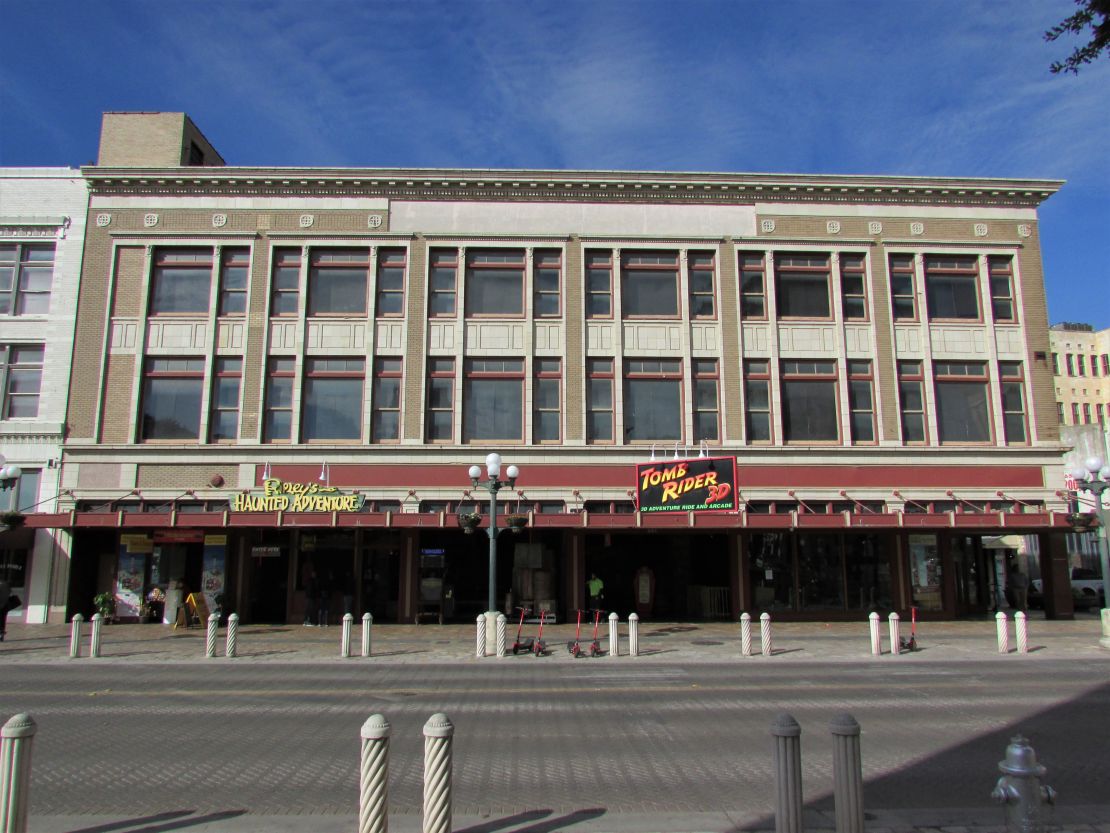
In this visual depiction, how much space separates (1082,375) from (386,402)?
221ft

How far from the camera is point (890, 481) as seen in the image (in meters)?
28.3

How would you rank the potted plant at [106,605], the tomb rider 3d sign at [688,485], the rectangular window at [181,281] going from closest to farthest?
the tomb rider 3d sign at [688,485] → the potted plant at [106,605] → the rectangular window at [181,281]

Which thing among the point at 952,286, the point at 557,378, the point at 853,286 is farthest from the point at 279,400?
the point at 952,286

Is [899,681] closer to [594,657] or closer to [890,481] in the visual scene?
[594,657]

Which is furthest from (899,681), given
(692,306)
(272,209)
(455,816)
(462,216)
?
(272,209)

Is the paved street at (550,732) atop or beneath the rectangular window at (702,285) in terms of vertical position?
beneath

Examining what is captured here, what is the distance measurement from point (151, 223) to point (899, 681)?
27.9 metres

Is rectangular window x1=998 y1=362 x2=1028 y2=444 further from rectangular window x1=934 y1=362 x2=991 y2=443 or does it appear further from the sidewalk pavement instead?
the sidewalk pavement

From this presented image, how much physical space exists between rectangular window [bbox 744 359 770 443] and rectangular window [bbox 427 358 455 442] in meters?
10.4

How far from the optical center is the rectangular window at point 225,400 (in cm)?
2811

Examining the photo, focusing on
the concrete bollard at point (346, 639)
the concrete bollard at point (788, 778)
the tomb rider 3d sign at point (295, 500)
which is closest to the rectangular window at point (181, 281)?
the tomb rider 3d sign at point (295, 500)

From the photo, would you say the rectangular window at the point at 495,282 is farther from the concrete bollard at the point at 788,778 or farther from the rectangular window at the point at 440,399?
the concrete bollard at the point at 788,778

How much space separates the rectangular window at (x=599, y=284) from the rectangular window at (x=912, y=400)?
10864mm

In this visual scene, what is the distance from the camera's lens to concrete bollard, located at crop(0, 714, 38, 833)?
19.2 ft
